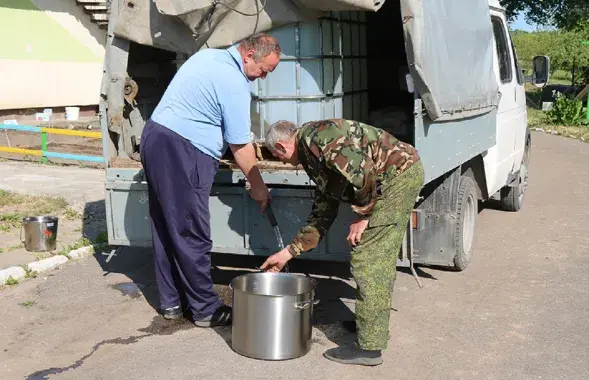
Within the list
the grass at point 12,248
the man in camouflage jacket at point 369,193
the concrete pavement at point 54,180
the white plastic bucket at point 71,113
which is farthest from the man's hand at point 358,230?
the white plastic bucket at point 71,113

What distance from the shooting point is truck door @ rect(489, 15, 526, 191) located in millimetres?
7504

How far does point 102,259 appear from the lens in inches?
271

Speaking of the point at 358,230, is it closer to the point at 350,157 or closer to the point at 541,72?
the point at 350,157

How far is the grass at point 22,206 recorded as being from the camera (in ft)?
26.7

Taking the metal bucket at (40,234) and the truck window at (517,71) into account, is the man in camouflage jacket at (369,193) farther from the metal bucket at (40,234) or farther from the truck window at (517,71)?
the truck window at (517,71)

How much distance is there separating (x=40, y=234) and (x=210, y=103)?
3.05 metres

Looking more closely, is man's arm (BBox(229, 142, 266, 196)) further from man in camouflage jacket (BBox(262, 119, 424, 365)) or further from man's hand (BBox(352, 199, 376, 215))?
man's hand (BBox(352, 199, 376, 215))

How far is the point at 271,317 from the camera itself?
4.25m

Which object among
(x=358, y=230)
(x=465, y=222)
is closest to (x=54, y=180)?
(x=465, y=222)

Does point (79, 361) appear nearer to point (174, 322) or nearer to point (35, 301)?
point (174, 322)

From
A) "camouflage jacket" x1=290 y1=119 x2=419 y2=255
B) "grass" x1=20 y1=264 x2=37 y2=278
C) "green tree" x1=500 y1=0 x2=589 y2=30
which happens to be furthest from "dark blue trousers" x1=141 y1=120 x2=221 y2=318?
"green tree" x1=500 y1=0 x2=589 y2=30

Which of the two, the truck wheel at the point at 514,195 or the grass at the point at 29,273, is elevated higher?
the truck wheel at the point at 514,195

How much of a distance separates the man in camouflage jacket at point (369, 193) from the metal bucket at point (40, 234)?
3.53 meters

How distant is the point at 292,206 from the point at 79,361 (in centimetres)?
179
